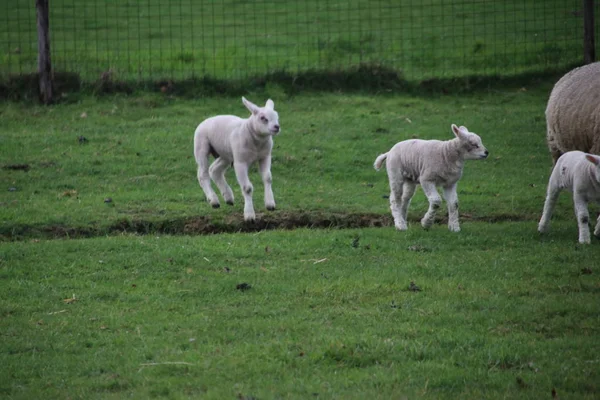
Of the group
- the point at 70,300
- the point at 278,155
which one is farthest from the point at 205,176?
the point at 70,300

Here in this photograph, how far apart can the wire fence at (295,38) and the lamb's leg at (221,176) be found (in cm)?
710

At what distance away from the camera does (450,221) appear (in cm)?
1119

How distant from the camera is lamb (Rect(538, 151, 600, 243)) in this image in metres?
10.3

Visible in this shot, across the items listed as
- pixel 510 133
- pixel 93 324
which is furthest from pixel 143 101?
pixel 93 324

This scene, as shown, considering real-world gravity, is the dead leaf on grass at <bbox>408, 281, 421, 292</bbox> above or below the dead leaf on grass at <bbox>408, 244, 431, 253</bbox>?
below

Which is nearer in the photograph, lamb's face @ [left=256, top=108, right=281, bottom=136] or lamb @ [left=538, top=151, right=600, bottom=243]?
lamb @ [left=538, top=151, right=600, bottom=243]

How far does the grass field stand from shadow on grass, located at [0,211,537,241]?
0.09ft

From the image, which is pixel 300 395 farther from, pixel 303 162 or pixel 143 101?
pixel 143 101

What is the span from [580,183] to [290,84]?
958cm

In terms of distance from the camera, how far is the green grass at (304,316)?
6.62 m

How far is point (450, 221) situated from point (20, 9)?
60.3 feet

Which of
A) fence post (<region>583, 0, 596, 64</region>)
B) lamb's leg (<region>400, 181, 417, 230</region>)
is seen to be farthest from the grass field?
fence post (<region>583, 0, 596, 64</region>)

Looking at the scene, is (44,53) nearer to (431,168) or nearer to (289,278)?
(431,168)

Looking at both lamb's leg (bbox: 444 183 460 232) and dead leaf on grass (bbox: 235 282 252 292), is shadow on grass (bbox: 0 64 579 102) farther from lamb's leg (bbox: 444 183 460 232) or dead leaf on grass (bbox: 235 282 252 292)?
dead leaf on grass (bbox: 235 282 252 292)
